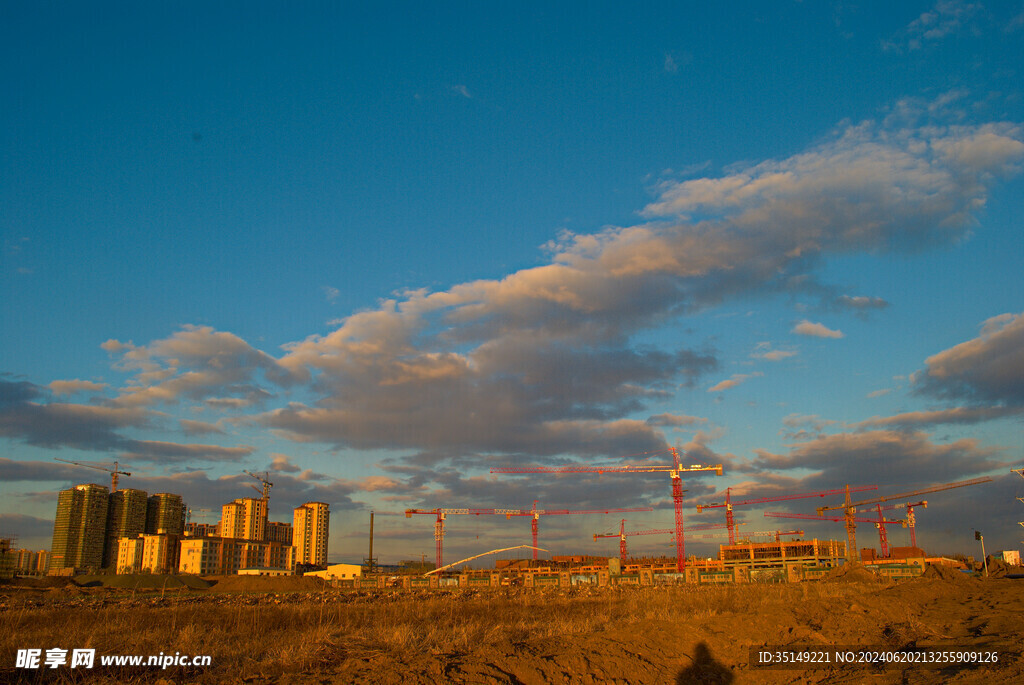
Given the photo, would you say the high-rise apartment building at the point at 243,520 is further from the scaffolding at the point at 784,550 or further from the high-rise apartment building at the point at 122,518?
the scaffolding at the point at 784,550

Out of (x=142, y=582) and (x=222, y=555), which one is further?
Result: (x=222, y=555)

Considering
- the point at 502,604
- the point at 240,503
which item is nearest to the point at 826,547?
the point at 502,604

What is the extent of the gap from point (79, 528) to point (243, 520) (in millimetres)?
40495

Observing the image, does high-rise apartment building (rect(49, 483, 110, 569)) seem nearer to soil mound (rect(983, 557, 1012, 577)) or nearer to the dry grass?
the dry grass

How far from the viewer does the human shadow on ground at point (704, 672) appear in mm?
15938

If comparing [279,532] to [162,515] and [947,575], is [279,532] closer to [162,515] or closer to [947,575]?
[162,515]

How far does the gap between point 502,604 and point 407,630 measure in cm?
1805

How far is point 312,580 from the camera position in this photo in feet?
255

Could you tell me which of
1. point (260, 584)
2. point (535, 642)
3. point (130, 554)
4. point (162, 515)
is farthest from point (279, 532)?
point (535, 642)

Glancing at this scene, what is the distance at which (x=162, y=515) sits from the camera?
169500 mm

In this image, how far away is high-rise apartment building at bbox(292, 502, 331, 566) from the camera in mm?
174375

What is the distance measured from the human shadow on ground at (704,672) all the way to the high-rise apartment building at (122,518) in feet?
568

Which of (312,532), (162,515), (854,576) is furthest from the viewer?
(312,532)

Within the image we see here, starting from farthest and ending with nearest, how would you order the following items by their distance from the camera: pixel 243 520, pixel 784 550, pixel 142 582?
1. pixel 243 520
2. pixel 784 550
3. pixel 142 582
